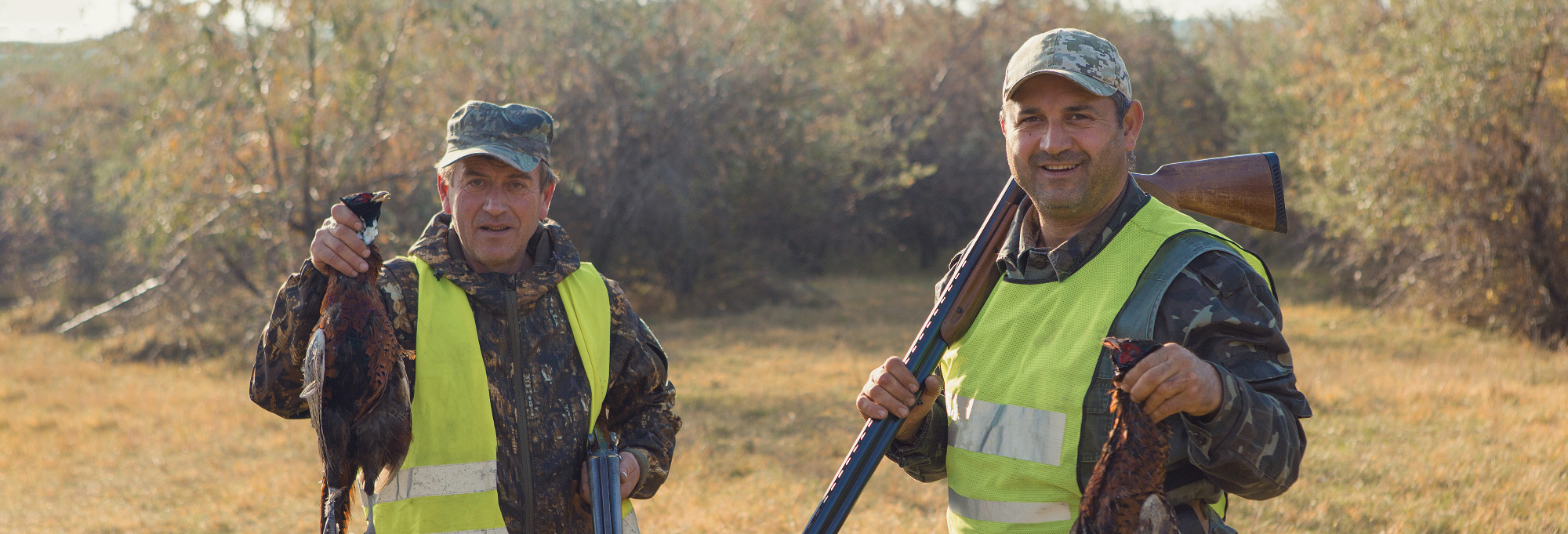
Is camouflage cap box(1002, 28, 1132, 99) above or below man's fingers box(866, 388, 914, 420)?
above

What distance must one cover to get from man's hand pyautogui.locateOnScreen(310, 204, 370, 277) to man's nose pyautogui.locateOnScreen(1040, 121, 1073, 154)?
1588 mm

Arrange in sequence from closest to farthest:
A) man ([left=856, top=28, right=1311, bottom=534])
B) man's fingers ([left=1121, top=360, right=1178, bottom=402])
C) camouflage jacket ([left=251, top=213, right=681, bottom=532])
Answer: man's fingers ([left=1121, top=360, right=1178, bottom=402])
man ([left=856, top=28, right=1311, bottom=534])
camouflage jacket ([left=251, top=213, right=681, bottom=532])

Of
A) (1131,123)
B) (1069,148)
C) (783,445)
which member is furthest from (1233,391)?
(783,445)

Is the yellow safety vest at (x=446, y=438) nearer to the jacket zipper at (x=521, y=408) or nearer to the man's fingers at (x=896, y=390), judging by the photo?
the jacket zipper at (x=521, y=408)

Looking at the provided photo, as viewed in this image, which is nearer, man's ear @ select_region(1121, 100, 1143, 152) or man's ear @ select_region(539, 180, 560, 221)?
man's ear @ select_region(1121, 100, 1143, 152)

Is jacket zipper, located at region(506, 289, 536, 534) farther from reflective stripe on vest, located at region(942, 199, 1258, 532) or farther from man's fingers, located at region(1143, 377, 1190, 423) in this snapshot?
man's fingers, located at region(1143, 377, 1190, 423)

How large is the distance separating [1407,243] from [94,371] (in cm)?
1757

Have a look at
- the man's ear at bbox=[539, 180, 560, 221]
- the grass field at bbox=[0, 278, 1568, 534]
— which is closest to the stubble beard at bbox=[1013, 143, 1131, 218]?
the man's ear at bbox=[539, 180, 560, 221]

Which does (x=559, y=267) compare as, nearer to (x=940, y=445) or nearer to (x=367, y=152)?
(x=940, y=445)

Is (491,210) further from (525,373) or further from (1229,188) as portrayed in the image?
(1229,188)

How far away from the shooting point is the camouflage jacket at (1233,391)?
196cm

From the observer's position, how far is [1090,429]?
2146 mm

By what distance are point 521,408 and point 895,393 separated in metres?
1.01

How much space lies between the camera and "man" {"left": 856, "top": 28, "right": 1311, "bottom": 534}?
201cm
